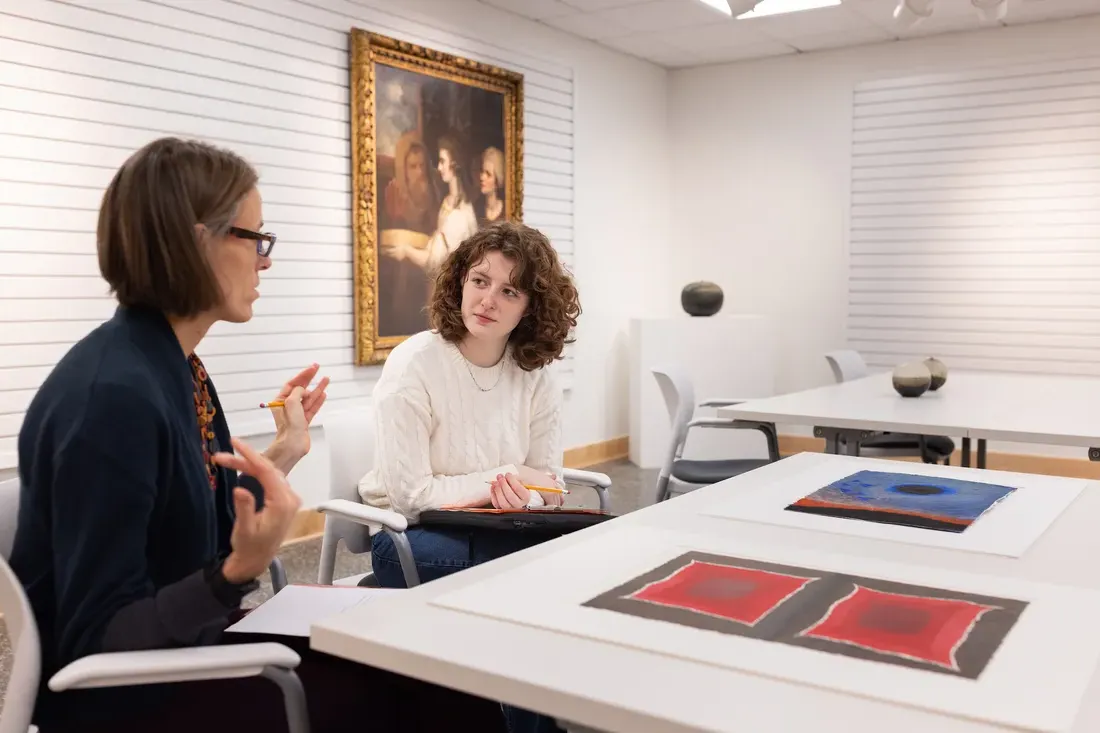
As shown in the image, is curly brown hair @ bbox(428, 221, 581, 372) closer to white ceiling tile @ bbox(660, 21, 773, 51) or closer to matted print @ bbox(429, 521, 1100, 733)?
matted print @ bbox(429, 521, 1100, 733)

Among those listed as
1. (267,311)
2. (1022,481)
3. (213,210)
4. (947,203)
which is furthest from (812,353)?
(213,210)

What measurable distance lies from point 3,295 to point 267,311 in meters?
1.18

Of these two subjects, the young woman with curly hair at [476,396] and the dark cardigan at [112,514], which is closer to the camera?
the dark cardigan at [112,514]

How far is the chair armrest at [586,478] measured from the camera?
271cm

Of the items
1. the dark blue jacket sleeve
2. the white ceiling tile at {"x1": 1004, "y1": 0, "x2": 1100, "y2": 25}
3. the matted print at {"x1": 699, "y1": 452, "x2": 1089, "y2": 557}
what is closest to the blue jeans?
the matted print at {"x1": 699, "y1": 452, "x2": 1089, "y2": 557}

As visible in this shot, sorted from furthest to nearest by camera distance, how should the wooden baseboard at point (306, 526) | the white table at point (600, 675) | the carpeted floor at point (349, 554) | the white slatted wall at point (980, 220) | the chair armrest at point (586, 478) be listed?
1. the white slatted wall at point (980, 220)
2. the wooden baseboard at point (306, 526)
3. the carpeted floor at point (349, 554)
4. the chair armrest at point (586, 478)
5. the white table at point (600, 675)

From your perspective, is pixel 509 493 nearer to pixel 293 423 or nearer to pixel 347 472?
pixel 347 472

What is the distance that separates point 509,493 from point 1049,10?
5.40 metres

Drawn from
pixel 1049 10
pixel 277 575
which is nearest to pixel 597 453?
pixel 1049 10

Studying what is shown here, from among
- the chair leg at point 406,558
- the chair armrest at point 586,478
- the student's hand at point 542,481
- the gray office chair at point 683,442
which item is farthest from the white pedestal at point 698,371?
the chair leg at point 406,558

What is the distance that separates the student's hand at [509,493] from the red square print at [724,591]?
0.91 metres

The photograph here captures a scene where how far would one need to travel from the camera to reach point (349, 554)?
4703 mm

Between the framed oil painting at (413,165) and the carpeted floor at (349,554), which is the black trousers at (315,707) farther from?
the framed oil painting at (413,165)

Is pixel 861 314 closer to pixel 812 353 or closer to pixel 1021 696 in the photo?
pixel 812 353
